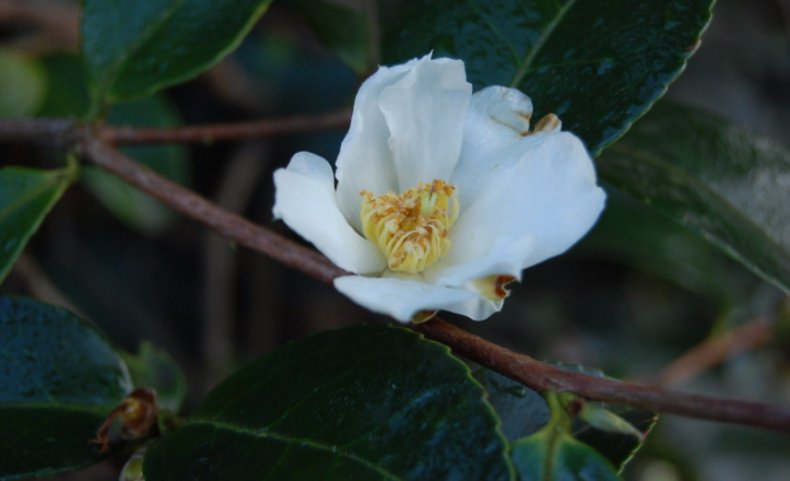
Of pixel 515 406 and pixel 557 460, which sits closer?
pixel 557 460

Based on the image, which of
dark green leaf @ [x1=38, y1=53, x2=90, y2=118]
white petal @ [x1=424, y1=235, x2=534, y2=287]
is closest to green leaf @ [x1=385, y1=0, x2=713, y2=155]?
white petal @ [x1=424, y1=235, x2=534, y2=287]

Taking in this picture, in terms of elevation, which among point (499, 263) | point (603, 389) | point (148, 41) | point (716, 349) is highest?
point (148, 41)

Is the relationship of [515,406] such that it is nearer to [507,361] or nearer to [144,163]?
[507,361]

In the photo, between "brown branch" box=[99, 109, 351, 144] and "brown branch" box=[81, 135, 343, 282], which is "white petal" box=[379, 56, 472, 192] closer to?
"brown branch" box=[81, 135, 343, 282]

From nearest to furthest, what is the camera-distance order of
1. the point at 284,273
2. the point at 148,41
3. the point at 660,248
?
the point at 148,41, the point at 660,248, the point at 284,273

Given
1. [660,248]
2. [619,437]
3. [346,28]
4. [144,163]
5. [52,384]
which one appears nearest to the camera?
[619,437]

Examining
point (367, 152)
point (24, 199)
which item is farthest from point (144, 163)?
point (367, 152)
